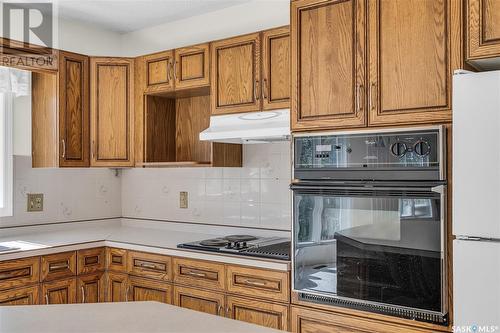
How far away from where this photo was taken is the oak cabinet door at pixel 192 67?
317 centimetres

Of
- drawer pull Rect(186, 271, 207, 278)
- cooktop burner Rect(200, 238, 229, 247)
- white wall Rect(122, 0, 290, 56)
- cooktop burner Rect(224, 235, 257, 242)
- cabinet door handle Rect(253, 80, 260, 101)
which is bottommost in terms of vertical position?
drawer pull Rect(186, 271, 207, 278)

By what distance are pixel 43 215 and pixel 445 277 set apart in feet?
9.43

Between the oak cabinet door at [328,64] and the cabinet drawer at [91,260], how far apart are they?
1.64m

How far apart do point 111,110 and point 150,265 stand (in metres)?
1.22

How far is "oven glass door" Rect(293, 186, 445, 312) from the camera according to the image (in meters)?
2.07

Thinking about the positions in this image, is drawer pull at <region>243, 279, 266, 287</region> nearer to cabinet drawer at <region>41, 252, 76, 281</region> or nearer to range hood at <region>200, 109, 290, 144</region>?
range hood at <region>200, 109, 290, 144</region>

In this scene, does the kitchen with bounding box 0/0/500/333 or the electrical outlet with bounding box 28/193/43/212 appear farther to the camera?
the electrical outlet with bounding box 28/193/43/212

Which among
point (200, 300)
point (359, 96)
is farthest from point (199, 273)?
point (359, 96)

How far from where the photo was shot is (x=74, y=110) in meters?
3.50

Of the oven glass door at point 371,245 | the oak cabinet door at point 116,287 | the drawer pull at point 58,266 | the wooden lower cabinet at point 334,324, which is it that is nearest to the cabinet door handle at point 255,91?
the oven glass door at point 371,245

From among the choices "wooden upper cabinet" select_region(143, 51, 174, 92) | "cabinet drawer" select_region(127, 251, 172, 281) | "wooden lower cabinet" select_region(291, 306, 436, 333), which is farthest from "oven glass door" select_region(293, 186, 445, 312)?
"wooden upper cabinet" select_region(143, 51, 174, 92)

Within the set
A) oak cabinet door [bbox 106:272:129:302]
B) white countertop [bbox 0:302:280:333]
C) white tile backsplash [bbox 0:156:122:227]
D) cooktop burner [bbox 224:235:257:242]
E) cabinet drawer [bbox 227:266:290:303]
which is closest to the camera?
white countertop [bbox 0:302:280:333]

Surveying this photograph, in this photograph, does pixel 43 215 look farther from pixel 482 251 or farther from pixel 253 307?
pixel 482 251

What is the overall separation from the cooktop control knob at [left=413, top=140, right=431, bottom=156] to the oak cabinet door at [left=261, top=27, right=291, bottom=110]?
2.84ft
